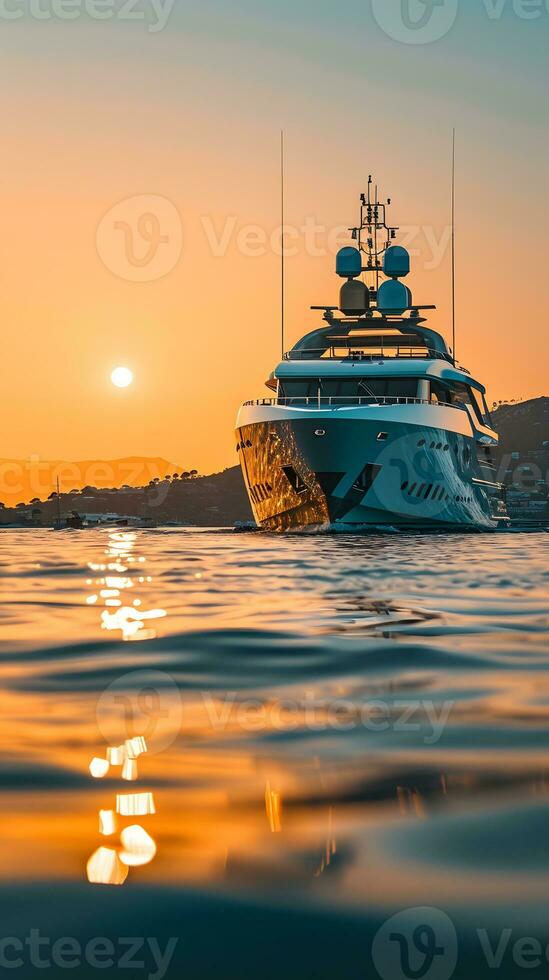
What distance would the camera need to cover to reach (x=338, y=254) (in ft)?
209

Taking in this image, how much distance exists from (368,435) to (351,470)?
135cm

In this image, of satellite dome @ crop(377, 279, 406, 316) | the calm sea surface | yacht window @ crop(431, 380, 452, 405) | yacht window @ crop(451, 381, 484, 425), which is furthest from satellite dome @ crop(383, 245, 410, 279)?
the calm sea surface

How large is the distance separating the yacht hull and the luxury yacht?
0.12 ft

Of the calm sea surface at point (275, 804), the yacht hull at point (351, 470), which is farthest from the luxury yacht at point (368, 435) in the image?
the calm sea surface at point (275, 804)

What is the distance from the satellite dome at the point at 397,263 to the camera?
62.5 metres

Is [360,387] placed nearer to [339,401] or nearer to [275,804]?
[339,401]

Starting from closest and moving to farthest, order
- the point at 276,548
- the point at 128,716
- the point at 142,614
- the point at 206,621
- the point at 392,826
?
the point at 392,826
the point at 128,716
the point at 206,621
the point at 142,614
the point at 276,548

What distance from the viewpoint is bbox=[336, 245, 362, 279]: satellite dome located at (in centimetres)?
6322

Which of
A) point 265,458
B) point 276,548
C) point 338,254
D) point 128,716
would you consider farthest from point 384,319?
point 128,716

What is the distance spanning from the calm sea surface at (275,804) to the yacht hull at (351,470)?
30.5 metres

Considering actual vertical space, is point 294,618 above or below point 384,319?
below

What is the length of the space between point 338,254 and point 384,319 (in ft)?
18.7

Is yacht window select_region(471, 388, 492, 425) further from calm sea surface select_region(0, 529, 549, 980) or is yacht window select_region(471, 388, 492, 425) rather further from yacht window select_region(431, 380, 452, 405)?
calm sea surface select_region(0, 529, 549, 980)

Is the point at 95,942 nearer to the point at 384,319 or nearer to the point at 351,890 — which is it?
the point at 351,890
